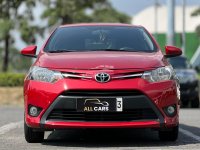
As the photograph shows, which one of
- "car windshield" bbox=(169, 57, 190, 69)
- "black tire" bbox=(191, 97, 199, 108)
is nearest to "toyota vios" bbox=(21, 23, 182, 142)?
"black tire" bbox=(191, 97, 199, 108)

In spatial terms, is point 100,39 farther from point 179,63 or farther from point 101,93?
point 179,63

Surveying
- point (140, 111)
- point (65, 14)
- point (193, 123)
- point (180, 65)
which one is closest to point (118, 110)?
point (140, 111)

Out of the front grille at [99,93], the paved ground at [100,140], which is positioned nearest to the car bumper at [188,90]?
the paved ground at [100,140]

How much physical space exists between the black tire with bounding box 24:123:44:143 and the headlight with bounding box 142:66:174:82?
60.1 inches

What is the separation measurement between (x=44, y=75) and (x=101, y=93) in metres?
0.73

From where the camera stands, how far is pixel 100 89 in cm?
750

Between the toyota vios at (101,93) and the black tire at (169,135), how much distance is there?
0.13 feet

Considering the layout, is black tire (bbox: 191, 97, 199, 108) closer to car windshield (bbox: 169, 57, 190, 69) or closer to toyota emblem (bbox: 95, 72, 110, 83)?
car windshield (bbox: 169, 57, 190, 69)

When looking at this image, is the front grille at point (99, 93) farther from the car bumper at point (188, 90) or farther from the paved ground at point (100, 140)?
the car bumper at point (188, 90)

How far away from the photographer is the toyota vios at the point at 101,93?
24.7 ft

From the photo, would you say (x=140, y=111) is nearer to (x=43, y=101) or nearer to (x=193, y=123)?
(x=43, y=101)

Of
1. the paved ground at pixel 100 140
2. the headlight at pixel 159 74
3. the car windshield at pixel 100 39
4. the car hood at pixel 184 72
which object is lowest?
the car hood at pixel 184 72

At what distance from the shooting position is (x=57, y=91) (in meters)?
7.55

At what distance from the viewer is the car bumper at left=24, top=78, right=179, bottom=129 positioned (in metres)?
7.52
